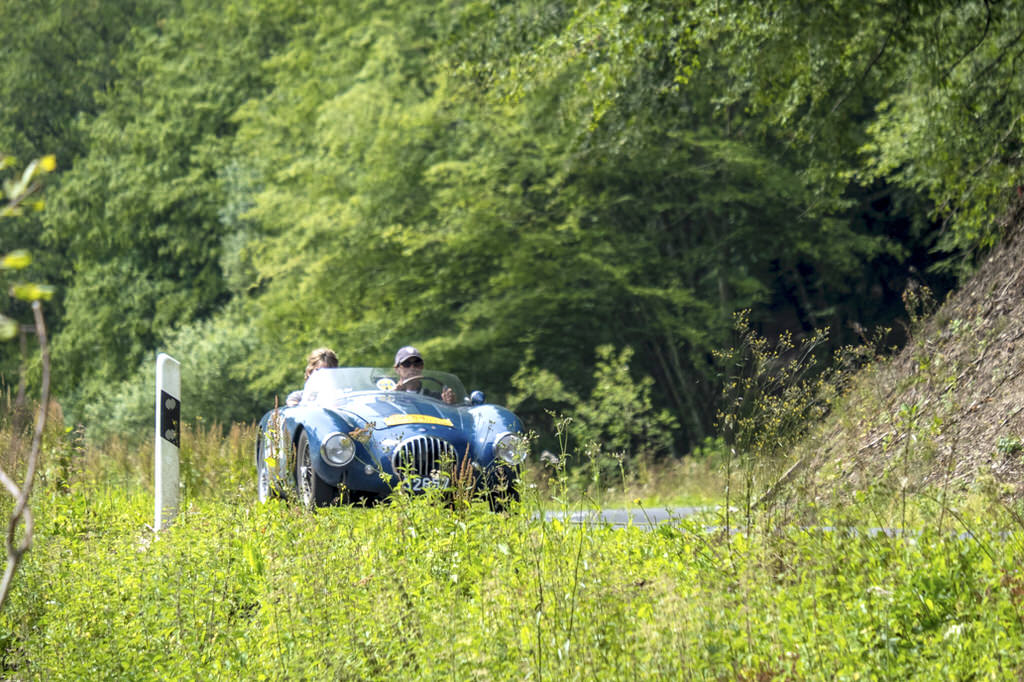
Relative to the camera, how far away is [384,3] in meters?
28.1

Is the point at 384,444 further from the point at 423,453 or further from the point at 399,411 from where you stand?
the point at 399,411

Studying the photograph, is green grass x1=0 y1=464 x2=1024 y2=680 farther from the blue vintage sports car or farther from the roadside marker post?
the blue vintage sports car

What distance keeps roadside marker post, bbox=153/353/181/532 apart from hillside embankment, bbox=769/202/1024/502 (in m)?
4.06

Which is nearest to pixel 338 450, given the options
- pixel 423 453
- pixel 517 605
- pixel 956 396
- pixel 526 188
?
pixel 423 453

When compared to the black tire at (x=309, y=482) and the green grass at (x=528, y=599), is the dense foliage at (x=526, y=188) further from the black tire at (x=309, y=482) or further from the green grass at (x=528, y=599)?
the green grass at (x=528, y=599)

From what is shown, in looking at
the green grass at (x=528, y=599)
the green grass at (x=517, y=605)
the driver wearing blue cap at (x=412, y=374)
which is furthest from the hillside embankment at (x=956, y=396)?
the driver wearing blue cap at (x=412, y=374)

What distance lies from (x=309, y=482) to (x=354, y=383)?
142 cm

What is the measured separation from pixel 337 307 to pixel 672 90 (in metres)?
9.46

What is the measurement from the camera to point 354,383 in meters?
10.5

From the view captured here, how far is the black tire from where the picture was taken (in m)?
9.05

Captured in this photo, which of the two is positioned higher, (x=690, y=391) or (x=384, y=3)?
(x=384, y=3)

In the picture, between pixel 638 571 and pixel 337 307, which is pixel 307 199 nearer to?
pixel 337 307

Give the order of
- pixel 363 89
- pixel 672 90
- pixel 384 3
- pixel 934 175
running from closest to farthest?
pixel 672 90 → pixel 934 175 → pixel 363 89 → pixel 384 3

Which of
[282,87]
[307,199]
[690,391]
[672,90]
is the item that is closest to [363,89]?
[307,199]
